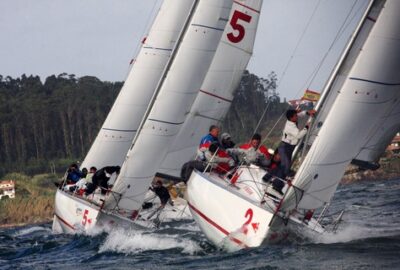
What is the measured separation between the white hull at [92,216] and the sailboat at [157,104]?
0.07 ft

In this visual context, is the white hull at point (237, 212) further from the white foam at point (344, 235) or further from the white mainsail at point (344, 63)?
the white mainsail at point (344, 63)

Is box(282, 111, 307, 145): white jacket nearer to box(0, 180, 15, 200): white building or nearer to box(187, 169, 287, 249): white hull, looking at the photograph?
box(187, 169, 287, 249): white hull

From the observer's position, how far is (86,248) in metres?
15.3

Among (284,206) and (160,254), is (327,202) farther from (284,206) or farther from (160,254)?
(160,254)

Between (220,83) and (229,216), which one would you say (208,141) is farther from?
(220,83)

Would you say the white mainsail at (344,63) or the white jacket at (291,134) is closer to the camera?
the white mainsail at (344,63)

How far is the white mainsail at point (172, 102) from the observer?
52.9 ft

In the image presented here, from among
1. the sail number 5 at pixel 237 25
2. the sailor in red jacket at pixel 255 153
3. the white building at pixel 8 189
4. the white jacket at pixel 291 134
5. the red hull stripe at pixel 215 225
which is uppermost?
the sail number 5 at pixel 237 25

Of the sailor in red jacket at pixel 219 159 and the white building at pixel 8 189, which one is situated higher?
the sailor in red jacket at pixel 219 159

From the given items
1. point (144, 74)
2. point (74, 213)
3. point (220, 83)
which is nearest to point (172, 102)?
point (220, 83)

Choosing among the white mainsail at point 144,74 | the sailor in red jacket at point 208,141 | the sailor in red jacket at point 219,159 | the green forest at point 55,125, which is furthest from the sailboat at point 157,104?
the green forest at point 55,125

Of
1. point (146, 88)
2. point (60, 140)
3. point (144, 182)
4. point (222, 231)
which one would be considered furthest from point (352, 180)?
point (222, 231)

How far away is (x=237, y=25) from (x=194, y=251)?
25.1 ft

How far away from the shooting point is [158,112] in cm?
1630
